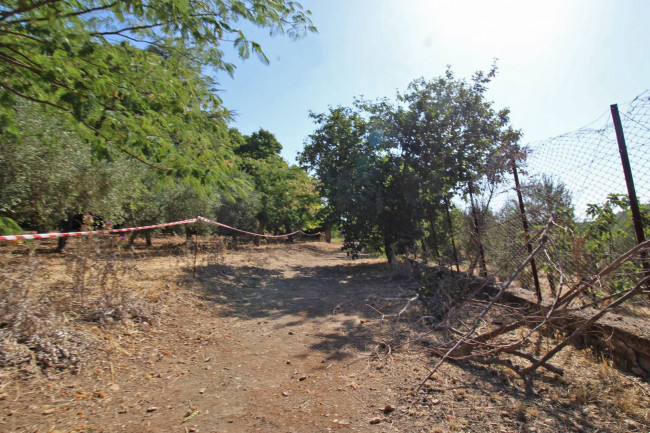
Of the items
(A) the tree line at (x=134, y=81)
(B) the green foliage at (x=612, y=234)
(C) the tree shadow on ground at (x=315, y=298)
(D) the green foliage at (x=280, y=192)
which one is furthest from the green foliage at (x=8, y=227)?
(D) the green foliage at (x=280, y=192)

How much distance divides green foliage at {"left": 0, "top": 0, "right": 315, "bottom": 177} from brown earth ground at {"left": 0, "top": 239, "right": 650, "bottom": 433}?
1.70 m

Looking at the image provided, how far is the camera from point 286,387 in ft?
10.1

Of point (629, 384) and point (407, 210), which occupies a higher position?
point (407, 210)

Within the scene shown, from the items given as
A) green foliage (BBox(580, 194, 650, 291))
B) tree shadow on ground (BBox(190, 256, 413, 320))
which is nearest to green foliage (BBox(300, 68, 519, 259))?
tree shadow on ground (BBox(190, 256, 413, 320))

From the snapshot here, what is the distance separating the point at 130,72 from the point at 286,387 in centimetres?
342

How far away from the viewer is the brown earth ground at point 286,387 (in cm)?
243

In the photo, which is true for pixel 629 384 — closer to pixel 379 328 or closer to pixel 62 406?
pixel 379 328

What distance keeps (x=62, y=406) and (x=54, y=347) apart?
0.76 meters

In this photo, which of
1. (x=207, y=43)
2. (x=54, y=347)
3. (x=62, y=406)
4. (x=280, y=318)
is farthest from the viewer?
(x=280, y=318)

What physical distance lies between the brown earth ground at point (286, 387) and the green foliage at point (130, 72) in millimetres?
1700

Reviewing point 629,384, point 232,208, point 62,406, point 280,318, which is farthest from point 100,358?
point 232,208

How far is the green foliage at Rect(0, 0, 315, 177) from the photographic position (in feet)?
10.0

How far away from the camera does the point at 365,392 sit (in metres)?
2.90

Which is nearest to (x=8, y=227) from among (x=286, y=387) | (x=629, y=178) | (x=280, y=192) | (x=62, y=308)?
(x=62, y=308)
